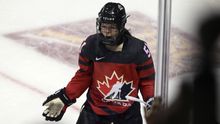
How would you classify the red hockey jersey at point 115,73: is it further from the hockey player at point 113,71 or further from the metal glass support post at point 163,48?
the metal glass support post at point 163,48

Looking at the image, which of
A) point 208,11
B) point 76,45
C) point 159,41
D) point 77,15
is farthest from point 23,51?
point 208,11

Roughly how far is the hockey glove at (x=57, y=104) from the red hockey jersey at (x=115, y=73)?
0.11 m

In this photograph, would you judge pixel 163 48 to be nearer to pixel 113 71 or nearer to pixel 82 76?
pixel 113 71

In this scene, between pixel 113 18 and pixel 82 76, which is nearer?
pixel 113 18

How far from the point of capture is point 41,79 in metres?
2.51

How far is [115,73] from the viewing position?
1543 mm

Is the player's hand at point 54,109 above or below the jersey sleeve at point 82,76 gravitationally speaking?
below

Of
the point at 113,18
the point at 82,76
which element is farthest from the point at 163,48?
the point at 82,76

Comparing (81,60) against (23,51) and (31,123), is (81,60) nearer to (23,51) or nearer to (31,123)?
(31,123)

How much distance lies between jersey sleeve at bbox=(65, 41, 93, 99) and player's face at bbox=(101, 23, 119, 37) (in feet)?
0.37

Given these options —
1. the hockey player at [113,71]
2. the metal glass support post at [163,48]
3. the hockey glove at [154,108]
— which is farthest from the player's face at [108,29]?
the hockey glove at [154,108]

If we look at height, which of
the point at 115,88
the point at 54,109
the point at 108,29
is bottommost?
the point at 54,109

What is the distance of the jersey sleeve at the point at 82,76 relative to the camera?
5.20 ft

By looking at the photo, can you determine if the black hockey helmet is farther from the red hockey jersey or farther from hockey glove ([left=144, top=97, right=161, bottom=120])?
hockey glove ([left=144, top=97, right=161, bottom=120])
